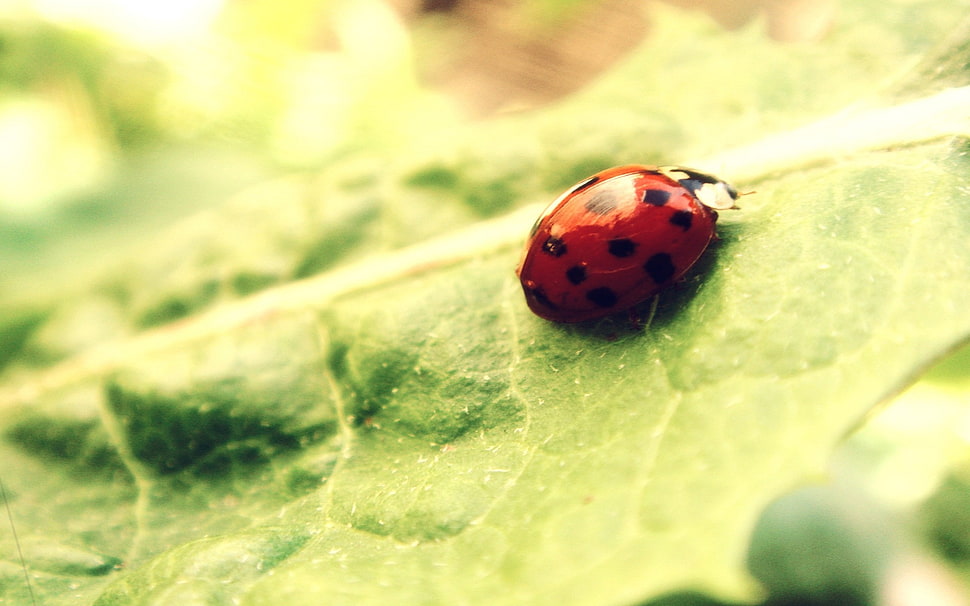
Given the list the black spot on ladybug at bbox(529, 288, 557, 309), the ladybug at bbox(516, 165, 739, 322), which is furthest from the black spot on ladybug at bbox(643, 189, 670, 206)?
the black spot on ladybug at bbox(529, 288, 557, 309)

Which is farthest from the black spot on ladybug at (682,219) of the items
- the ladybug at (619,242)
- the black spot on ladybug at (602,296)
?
the black spot on ladybug at (602,296)

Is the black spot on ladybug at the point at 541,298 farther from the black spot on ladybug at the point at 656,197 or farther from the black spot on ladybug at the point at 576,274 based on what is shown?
the black spot on ladybug at the point at 656,197

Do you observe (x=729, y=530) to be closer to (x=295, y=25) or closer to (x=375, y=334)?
(x=375, y=334)

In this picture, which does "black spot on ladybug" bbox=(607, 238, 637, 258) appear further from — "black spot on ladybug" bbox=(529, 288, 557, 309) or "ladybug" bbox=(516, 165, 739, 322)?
"black spot on ladybug" bbox=(529, 288, 557, 309)

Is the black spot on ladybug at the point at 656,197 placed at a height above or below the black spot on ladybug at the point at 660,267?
above

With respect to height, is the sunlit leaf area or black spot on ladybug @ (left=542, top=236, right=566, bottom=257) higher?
black spot on ladybug @ (left=542, top=236, right=566, bottom=257)

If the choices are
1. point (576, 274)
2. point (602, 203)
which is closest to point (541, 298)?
point (576, 274)

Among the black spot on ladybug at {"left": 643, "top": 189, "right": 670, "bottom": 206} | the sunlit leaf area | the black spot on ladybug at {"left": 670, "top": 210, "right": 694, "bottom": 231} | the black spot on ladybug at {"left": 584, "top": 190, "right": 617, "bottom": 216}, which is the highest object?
the black spot on ladybug at {"left": 584, "top": 190, "right": 617, "bottom": 216}
